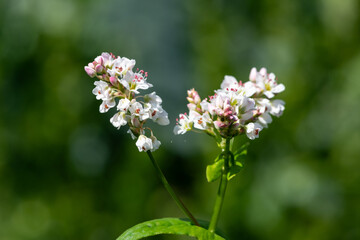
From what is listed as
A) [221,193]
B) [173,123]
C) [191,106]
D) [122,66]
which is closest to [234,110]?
[191,106]

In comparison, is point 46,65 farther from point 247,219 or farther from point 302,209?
Result: point 302,209

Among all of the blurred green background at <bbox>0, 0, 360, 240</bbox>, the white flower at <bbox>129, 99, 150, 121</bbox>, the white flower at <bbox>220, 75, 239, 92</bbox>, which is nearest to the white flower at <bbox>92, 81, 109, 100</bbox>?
the white flower at <bbox>129, 99, 150, 121</bbox>

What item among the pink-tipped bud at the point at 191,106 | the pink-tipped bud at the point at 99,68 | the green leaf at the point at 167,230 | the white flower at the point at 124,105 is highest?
the pink-tipped bud at the point at 191,106

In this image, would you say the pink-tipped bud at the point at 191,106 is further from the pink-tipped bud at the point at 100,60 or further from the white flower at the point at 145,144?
the pink-tipped bud at the point at 100,60

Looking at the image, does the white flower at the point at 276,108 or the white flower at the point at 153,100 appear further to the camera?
the white flower at the point at 276,108

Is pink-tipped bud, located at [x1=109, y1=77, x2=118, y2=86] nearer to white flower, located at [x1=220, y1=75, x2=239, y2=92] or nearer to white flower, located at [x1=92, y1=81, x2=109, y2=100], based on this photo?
white flower, located at [x1=92, y1=81, x2=109, y2=100]

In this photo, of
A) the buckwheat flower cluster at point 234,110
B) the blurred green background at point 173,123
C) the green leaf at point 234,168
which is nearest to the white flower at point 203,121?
the buckwheat flower cluster at point 234,110

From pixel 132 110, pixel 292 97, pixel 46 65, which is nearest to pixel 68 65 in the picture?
pixel 46 65
